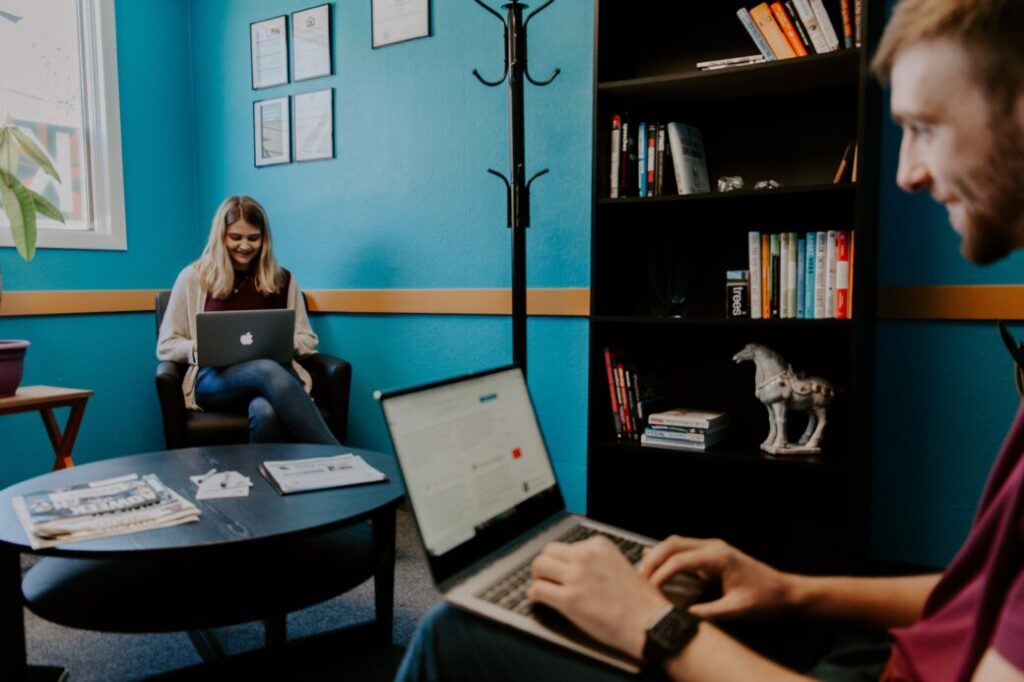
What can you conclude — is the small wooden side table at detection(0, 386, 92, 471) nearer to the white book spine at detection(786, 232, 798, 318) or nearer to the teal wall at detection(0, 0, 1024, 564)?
the teal wall at detection(0, 0, 1024, 564)

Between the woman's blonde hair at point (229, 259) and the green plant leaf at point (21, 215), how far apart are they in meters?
0.61

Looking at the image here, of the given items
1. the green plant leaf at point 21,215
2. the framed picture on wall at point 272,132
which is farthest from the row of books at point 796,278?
the green plant leaf at point 21,215

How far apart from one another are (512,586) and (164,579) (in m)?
1.01

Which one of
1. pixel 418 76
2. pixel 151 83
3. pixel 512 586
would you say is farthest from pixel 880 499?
pixel 151 83

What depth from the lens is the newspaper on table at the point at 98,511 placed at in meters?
1.34

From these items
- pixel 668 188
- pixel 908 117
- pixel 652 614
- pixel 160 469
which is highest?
pixel 668 188

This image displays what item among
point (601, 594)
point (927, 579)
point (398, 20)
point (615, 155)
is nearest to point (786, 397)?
point (615, 155)

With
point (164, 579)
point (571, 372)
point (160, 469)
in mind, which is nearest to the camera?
point (164, 579)

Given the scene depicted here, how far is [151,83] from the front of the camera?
3.51 metres

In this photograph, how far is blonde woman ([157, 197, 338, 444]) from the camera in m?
2.62

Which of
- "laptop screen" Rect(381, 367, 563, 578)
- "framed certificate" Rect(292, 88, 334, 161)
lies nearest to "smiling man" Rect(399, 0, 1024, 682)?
"laptop screen" Rect(381, 367, 563, 578)

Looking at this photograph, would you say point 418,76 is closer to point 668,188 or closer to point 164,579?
point 668,188

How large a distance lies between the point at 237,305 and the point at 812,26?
2302mm

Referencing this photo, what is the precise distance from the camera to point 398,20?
2.99 meters
